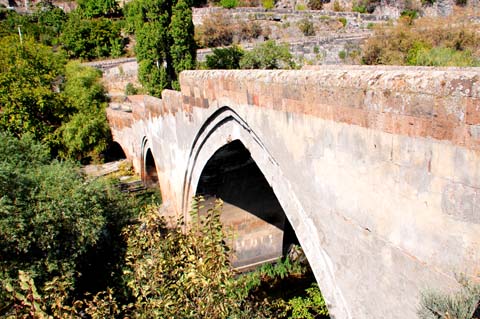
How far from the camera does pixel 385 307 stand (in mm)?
3488

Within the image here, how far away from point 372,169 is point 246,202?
7063 millimetres

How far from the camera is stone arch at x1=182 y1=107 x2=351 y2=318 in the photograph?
13.8 ft

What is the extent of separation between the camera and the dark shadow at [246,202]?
29.1ft

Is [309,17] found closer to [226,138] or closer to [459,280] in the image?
[226,138]

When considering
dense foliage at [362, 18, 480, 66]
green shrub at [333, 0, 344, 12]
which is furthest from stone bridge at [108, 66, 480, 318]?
green shrub at [333, 0, 344, 12]

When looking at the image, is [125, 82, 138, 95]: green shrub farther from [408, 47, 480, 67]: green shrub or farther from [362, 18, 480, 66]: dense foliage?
[408, 47, 480, 67]: green shrub

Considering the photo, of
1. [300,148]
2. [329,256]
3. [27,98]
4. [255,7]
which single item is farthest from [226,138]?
[255,7]

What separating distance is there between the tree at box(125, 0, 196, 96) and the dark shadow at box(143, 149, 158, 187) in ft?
15.3

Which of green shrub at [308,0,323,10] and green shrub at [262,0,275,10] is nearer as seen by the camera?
green shrub at [262,0,275,10]

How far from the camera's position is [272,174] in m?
5.31

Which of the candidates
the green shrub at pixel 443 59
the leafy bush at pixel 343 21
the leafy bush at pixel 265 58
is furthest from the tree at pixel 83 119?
the leafy bush at pixel 343 21

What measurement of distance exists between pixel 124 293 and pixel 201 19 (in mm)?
31022

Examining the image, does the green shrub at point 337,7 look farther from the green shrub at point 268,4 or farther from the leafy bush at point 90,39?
the leafy bush at point 90,39

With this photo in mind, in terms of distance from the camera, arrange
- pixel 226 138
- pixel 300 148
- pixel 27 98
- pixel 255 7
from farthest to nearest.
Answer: pixel 255 7 → pixel 27 98 → pixel 226 138 → pixel 300 148
